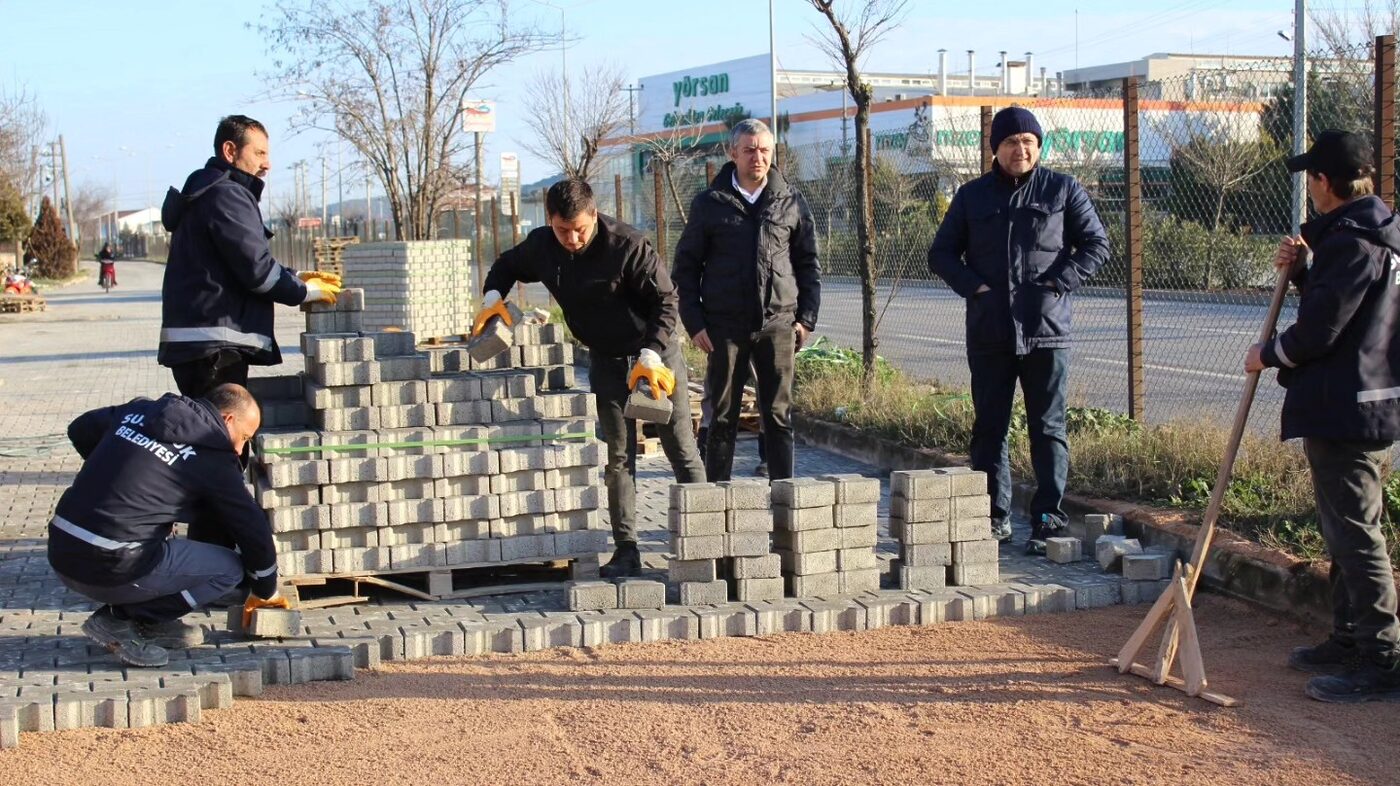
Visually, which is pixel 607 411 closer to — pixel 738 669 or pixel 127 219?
pixel 738 669

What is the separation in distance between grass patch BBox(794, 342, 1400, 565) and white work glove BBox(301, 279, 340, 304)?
422cm

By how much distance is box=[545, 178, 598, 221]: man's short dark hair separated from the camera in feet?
21.0

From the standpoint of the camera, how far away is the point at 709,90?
76.3 m

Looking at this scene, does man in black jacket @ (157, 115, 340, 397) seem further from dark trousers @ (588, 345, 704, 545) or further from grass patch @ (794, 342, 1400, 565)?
grass patch @ (794, 342, 1400, 565)

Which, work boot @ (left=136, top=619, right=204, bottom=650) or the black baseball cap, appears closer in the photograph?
the black baseball cap

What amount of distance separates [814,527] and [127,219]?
630ft

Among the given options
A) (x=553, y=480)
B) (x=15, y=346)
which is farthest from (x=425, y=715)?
(x=15, y=346)

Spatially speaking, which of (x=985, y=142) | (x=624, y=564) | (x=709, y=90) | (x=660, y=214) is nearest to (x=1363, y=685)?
(x=624, y=564)

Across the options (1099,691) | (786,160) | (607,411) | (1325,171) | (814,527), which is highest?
(786,160)

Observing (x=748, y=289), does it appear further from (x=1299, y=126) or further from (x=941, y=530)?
(x=1299, y=126)

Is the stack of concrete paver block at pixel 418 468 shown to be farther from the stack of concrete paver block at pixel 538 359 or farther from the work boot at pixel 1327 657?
the work boot at pixel 1327 657

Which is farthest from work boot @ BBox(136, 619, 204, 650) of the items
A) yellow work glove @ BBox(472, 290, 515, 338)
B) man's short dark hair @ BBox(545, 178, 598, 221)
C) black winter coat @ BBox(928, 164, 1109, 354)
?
black winter coat @ BBox(928, 164, 1109, 354)

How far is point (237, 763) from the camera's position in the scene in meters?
4.57

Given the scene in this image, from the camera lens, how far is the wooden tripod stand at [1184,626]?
515 centimetres
